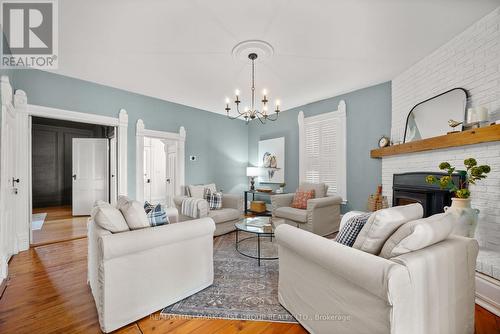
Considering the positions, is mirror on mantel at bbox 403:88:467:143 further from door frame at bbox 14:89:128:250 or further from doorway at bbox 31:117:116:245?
door frame at bbox 14:89:128:250

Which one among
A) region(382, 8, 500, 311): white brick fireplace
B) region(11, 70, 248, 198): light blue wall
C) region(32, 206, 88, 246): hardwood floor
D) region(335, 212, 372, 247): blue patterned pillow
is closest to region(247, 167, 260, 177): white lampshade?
region(11, 70, 248, 198): light blue wall

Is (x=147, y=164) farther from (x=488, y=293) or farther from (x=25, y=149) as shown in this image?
(x=488, y=293)

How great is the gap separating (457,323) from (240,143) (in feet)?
17.5

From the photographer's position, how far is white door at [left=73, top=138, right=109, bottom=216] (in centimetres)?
537

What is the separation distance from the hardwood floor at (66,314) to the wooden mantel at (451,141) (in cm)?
153

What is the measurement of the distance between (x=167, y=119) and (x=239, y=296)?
154 inches

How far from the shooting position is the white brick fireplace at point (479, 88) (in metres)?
2.12

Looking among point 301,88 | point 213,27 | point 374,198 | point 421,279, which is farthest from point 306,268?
point 301,88

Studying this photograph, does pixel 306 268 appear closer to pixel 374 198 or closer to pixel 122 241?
pixel 122 241

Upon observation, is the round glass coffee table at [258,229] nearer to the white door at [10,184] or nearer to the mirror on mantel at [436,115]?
the mirror on mantel at [436,115]

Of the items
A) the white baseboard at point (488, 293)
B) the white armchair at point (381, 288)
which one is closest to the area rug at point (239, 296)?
the white armchair at point (381, 288)

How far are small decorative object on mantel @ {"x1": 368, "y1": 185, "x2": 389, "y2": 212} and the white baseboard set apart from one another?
159cm

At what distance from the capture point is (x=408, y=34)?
243 centimetres

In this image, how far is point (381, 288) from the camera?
1.00 metres
